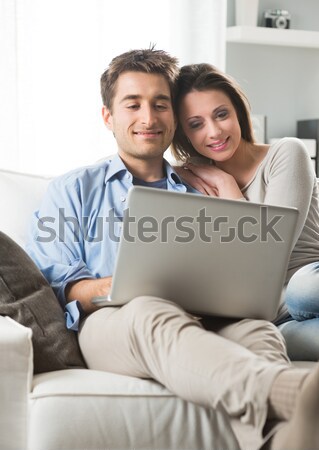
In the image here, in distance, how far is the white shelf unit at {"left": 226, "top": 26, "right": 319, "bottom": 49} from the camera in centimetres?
383

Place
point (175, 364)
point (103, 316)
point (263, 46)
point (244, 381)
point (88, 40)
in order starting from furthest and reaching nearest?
point (263, 46) → point (88, 40) → point (103, 316) → point (175, 364) → point (244, 381)

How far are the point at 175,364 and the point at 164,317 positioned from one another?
11 centimetres

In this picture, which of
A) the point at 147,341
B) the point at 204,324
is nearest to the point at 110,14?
the point at 204,324

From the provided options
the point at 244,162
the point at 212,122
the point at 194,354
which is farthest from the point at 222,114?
the point at 194,354

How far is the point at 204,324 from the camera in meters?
1.90

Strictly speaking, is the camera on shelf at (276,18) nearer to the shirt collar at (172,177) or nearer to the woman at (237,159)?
the woman at (237,159)

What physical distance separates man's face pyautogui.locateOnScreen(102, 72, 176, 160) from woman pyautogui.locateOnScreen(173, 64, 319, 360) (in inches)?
3.3

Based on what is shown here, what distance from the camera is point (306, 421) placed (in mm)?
1321

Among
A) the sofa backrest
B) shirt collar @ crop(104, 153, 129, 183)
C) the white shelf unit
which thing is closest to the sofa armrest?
the sofa backrest

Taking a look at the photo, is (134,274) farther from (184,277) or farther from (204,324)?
(204,324)

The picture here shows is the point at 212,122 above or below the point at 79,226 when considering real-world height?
above

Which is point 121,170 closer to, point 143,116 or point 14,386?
point 143,116

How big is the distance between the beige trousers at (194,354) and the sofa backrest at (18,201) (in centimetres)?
47

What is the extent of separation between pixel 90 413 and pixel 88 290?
0.40 m
